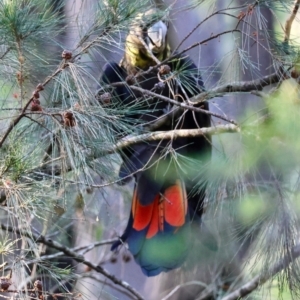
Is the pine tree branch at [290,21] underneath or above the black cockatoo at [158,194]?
above

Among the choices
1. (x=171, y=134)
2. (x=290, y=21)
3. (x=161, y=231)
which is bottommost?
(x=161, y=231)

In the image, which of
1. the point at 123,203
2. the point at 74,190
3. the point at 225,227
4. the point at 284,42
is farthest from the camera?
the point at 123,203

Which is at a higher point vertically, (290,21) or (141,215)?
(290,21)

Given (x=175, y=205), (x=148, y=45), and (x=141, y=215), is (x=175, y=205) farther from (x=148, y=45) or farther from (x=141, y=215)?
(x=148, y=45)

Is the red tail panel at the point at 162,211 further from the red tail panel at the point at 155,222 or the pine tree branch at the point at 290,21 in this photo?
the pine tree branch at the point at 290,21

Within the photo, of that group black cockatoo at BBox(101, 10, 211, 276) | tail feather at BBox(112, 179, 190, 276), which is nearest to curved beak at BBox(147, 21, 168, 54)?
black cockatoo at BBox(101, 10, 211, 276)

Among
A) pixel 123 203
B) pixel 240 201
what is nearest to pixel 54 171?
pixel 240 201

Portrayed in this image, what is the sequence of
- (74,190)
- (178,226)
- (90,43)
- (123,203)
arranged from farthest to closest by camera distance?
(123,203), (178,226), (74,190), (90,43)

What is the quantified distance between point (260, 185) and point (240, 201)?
0.16ft

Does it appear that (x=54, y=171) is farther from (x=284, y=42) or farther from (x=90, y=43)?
(x=284, y=42)

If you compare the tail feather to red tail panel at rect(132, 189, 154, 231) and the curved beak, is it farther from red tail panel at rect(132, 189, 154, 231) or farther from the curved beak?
the curved beak

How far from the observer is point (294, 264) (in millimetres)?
1017

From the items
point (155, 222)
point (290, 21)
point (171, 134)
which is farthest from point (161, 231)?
point (290, 21)

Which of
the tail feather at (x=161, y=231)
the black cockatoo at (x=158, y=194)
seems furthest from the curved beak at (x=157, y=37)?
the tail feather at (x=161, y=231)
